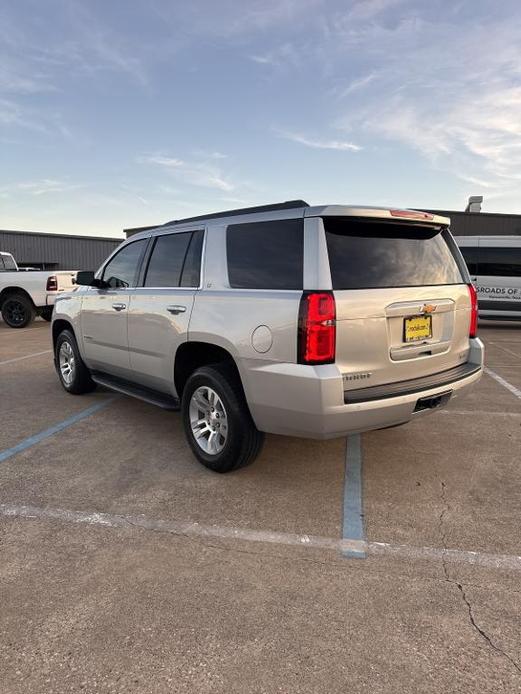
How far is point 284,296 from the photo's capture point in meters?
3.02

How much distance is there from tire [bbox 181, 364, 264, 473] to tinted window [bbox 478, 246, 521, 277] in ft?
38.0


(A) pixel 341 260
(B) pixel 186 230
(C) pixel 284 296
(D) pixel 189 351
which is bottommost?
(D) pixel 189 351

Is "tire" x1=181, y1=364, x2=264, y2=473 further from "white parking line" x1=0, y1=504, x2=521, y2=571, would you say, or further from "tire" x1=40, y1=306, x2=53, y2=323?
"tire" x1=40, y1=306, x2=53, y2=323

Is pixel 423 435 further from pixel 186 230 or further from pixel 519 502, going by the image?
pixel 186 230

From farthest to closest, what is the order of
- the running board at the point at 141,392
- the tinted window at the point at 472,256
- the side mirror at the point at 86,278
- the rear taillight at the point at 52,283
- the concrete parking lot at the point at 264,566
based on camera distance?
the tinted window at the point at 472,256
the rear taillight at the point at 52,283
the side mirror at the point at 86,278
the running board at the point at 141,392
the concrete parking lot at the point at 264,566

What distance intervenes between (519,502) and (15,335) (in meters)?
11.6

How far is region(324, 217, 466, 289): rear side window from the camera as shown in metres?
3.03

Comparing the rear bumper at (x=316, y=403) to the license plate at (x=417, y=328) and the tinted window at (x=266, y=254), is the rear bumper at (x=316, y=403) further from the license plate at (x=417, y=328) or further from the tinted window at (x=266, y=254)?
the tinted window at (x=266, y=254)

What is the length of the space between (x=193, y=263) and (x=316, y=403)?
1714mm

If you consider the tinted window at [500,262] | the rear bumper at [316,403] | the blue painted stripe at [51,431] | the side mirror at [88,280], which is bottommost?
the blue painted stripe at [51,431]

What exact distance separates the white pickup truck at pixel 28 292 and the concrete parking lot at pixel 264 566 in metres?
9.15

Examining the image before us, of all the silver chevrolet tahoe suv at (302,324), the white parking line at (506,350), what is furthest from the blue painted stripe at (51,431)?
the white parking line at (506,350)

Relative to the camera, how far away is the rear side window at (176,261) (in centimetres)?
394

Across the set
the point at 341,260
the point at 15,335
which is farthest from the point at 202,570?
the point at 15,335
